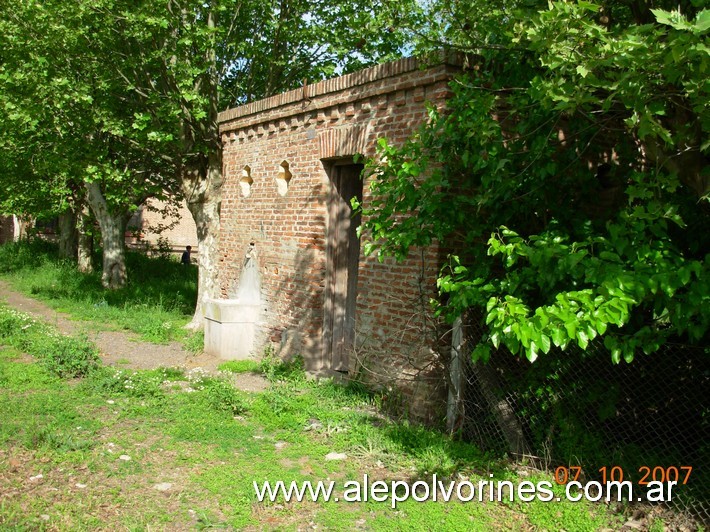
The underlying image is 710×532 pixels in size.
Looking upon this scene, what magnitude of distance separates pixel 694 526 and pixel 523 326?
6.79 feet

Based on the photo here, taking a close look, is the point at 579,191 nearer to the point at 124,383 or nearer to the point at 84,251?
the point at 124,383

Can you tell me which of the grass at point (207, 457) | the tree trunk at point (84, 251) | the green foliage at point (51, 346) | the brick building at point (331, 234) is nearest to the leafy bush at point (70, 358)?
the green foliage at point (51, 346)

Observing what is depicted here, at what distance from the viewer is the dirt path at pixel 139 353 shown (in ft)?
27.5

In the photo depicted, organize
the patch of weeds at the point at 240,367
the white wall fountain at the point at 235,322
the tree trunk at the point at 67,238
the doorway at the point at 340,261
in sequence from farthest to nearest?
the tree trunk at the point at 67,238 → the white wall fountain at the point at 235,322 → the patch of weeds at the point at 240,367 → the doorway at the point at 340,261

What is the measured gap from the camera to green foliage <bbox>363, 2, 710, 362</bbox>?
3486 millimetres

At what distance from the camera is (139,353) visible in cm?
973

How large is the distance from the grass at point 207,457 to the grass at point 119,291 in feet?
10.5

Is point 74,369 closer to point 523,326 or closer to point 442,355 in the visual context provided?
point 442,355

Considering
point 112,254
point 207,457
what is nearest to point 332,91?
point 207,457

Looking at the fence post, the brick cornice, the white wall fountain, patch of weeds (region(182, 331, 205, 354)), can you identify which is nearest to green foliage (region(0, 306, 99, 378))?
patch of weeds (region(182, 331, 205, 354))

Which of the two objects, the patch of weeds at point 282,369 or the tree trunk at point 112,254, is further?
the tree trunk at point 112,254

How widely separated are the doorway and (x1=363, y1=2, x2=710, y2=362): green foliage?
2119mm

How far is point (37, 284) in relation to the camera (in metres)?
17.1
